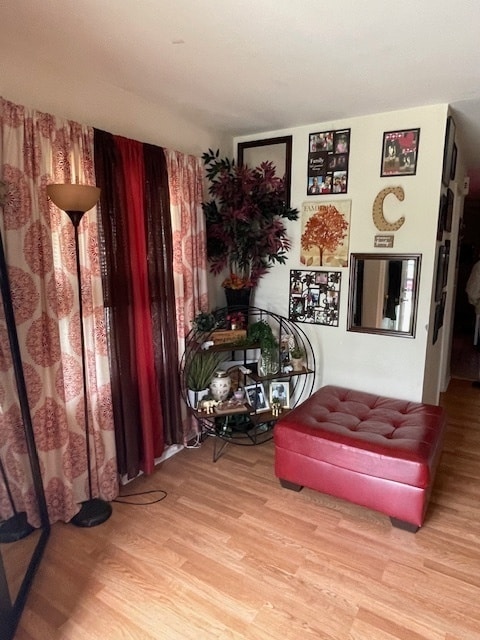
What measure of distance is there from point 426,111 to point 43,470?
308cm

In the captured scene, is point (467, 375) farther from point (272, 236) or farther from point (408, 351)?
point (272, 236)

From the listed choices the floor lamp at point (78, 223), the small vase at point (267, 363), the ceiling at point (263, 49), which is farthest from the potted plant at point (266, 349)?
the ceiling at point (263, 49)

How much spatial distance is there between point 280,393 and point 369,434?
995 millimetres

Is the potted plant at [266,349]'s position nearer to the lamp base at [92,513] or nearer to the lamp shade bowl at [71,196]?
the lamp base at [92,513]

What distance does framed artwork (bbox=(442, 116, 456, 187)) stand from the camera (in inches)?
99.3

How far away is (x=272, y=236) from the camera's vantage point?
9.67 ft

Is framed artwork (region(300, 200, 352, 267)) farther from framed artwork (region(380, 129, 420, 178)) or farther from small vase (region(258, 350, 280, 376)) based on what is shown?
small vase (region(258, 350, 280, 376))

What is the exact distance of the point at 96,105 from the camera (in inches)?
86.4

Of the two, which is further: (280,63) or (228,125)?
(228,125)

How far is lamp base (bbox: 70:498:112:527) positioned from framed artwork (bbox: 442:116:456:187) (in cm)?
291

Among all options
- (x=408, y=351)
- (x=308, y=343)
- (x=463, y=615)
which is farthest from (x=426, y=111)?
(x=463, y=615)

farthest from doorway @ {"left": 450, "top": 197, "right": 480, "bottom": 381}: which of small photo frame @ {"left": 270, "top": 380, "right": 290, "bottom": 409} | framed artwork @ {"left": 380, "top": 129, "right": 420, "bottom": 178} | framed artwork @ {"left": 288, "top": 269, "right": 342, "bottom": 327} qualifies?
framed artwork @ {"left": 380, "top": 129, "right": 420, "bottom": 178}

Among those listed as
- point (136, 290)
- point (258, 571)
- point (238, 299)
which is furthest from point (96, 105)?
point (258, 571)

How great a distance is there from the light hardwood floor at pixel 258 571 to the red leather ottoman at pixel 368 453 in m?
0.15
